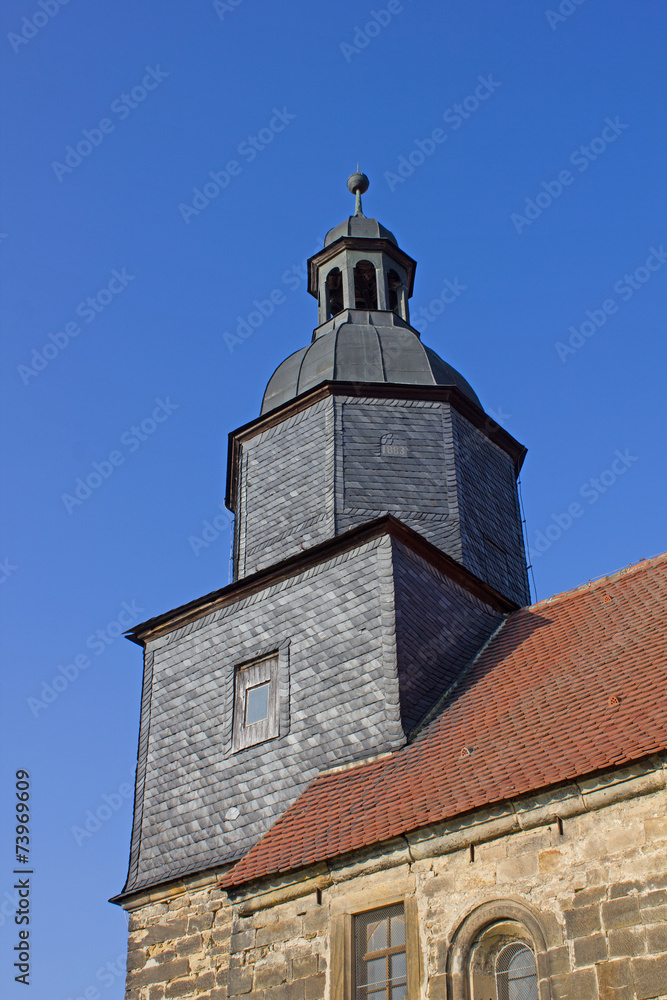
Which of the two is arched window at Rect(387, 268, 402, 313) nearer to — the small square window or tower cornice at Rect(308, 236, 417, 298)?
tower cornice at Rect(308, 236, 417, 298)

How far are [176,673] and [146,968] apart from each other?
139 inches

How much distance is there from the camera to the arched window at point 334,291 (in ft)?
57.6

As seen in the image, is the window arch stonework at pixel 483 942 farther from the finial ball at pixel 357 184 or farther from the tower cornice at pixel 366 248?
the finial ball at pixel 357 184

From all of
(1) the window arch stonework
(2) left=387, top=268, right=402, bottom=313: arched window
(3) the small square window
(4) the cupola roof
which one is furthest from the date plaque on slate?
(1) the window arch stonework

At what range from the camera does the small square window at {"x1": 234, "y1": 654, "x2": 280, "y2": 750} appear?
453 inches

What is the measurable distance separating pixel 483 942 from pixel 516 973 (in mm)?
311

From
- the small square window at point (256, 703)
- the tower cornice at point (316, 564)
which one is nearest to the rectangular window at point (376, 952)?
the small square window at point (256, 703)

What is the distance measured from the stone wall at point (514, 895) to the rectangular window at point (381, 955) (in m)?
0.13

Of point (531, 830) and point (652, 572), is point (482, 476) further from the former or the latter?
point (531, 830)

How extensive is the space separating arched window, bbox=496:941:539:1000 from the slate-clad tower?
2.79 metres

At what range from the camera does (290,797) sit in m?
10.6

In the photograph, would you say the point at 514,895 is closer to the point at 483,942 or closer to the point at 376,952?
the point at 483,942

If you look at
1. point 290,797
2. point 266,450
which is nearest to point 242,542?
point 266,450

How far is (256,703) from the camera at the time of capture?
11.8m
